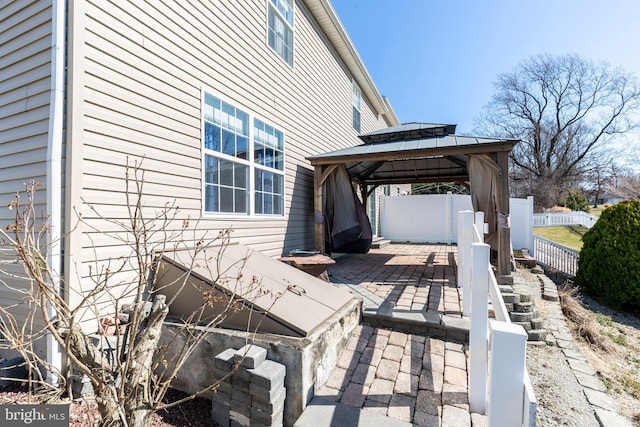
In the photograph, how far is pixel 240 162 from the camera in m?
4.53

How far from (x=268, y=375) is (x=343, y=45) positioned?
828cm

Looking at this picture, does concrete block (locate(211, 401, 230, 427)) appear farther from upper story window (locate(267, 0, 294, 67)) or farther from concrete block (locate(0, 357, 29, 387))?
upper story window (locate(267, 0, 294, 67))

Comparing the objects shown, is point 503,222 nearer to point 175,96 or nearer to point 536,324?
point 536,324

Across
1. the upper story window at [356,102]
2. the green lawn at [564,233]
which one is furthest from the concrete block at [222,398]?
Result: the green lawn at [564,233]

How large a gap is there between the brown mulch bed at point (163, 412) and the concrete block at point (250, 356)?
0.59 m

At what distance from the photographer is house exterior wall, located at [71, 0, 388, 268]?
2.76 metres

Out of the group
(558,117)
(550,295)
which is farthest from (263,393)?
(558,117)

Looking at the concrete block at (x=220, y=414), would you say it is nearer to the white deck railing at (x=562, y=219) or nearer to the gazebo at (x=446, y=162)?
the gazebo at (x=446, y=162)

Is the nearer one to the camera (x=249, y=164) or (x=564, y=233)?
(x=249, y=164)

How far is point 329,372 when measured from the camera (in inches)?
101

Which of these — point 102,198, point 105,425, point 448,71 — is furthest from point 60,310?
point 448,71

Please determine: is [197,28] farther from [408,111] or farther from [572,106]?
[572,106]

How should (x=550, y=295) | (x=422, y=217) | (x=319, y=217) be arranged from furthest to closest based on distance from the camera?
(x=422, y=217)
(x=319, y=217)
(x=550, y=295)

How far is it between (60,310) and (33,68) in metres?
2.49
